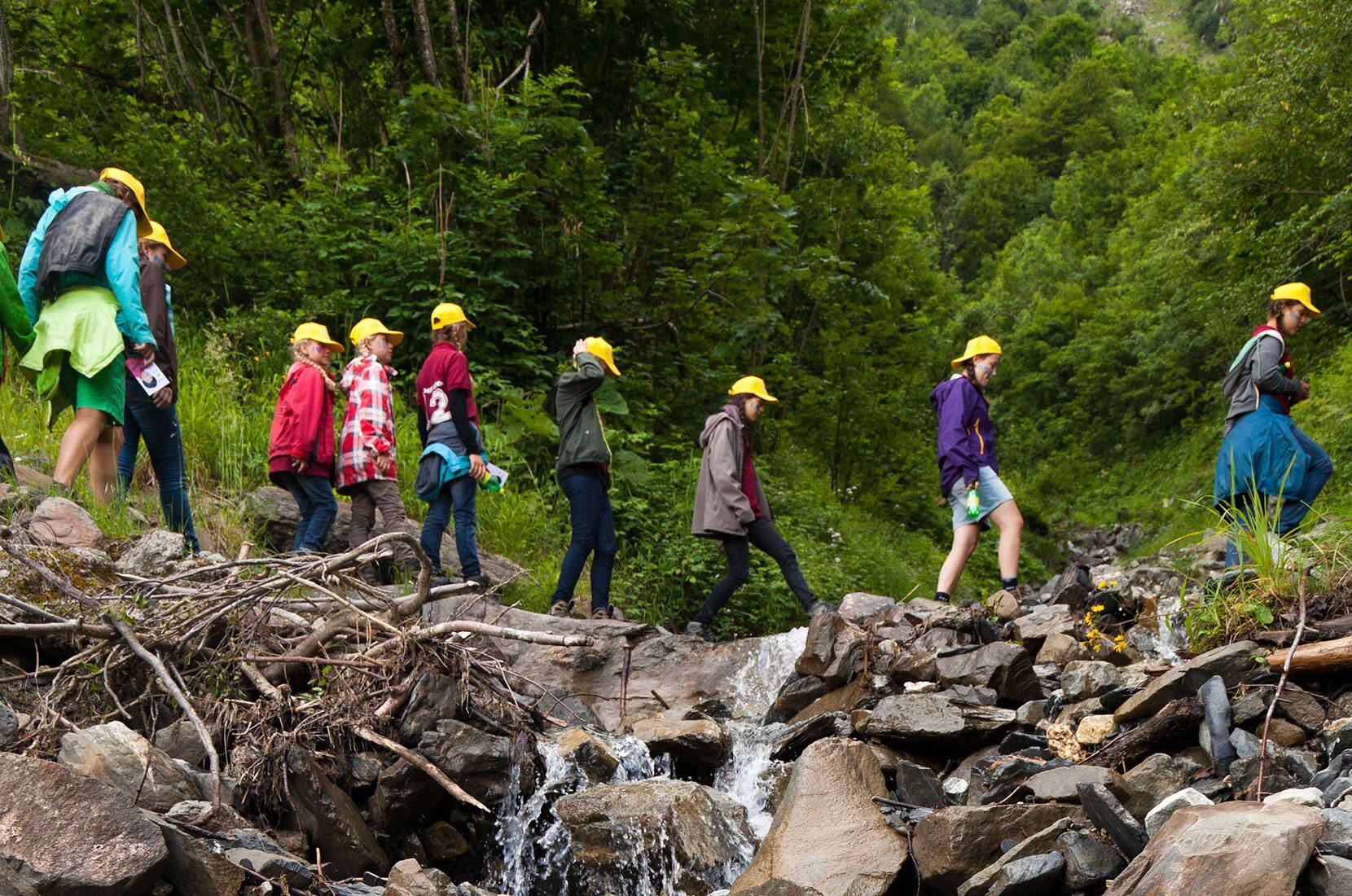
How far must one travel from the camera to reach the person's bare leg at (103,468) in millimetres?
6184

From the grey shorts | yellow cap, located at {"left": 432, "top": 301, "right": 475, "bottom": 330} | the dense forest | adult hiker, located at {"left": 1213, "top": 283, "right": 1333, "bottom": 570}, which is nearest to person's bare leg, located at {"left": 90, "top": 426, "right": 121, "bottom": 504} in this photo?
the dense forest

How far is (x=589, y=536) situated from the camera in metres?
7.51

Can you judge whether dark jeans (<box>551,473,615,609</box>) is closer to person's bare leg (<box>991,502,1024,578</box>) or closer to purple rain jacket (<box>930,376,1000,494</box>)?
purple rain jacket (<box>930,376,1000,494</box>)

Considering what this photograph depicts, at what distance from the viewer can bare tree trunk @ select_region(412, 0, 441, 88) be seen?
1204cm

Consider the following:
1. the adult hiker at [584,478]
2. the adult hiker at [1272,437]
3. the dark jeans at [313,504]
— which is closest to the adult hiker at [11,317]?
the dark jeans at [313,504]

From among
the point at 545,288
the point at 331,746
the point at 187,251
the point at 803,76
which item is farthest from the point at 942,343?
the point at 331,746

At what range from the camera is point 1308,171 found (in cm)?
1875

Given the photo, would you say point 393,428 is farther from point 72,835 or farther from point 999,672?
point 72,835

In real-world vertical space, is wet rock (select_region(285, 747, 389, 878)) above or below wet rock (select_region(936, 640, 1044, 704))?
above

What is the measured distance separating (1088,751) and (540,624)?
352 cm

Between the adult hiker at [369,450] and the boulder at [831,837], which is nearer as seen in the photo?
the boulder at [831,837]

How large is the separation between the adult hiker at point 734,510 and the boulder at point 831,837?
2.96 metres

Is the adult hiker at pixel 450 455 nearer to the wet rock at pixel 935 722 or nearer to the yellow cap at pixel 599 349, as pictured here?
the yellow cap at pixel 599 349

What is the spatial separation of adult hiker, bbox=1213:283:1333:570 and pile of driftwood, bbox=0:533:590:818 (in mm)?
4576
